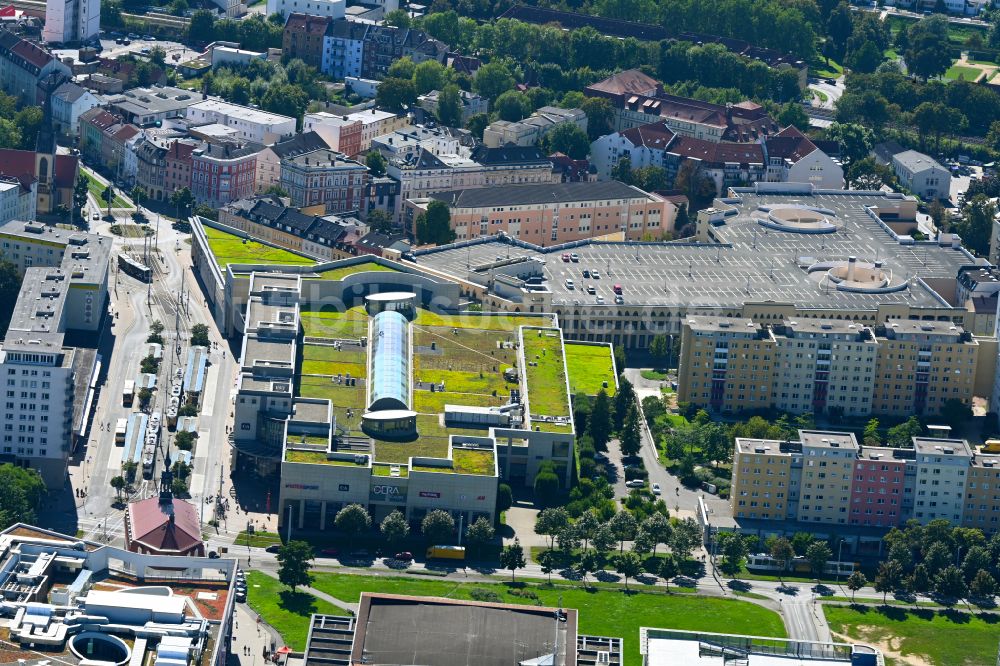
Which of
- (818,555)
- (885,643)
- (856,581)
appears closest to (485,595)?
(818,555)

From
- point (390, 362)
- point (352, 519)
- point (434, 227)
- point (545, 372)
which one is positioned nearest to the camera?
point (352, 519)

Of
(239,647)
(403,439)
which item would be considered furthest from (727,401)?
(239,647)

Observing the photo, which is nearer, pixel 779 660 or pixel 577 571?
pixel 779 660

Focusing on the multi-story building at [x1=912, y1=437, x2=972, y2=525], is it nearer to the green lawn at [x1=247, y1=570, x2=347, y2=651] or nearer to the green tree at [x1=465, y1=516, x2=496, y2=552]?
the green tree at [x1=465, y1=516, x2=496, y2=552]

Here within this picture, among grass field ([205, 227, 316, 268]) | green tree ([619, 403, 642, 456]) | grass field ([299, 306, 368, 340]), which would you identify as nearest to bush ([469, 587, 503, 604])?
green tree ([619, 403, 642, 456])

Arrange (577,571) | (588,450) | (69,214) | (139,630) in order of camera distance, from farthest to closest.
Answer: (69,214), (588,450), (577,571), (139,630)

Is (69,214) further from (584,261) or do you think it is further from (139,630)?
(139,630)

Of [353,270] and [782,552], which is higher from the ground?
[353,270]

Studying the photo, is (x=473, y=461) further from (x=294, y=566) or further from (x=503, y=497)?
(x=294, y=566)
